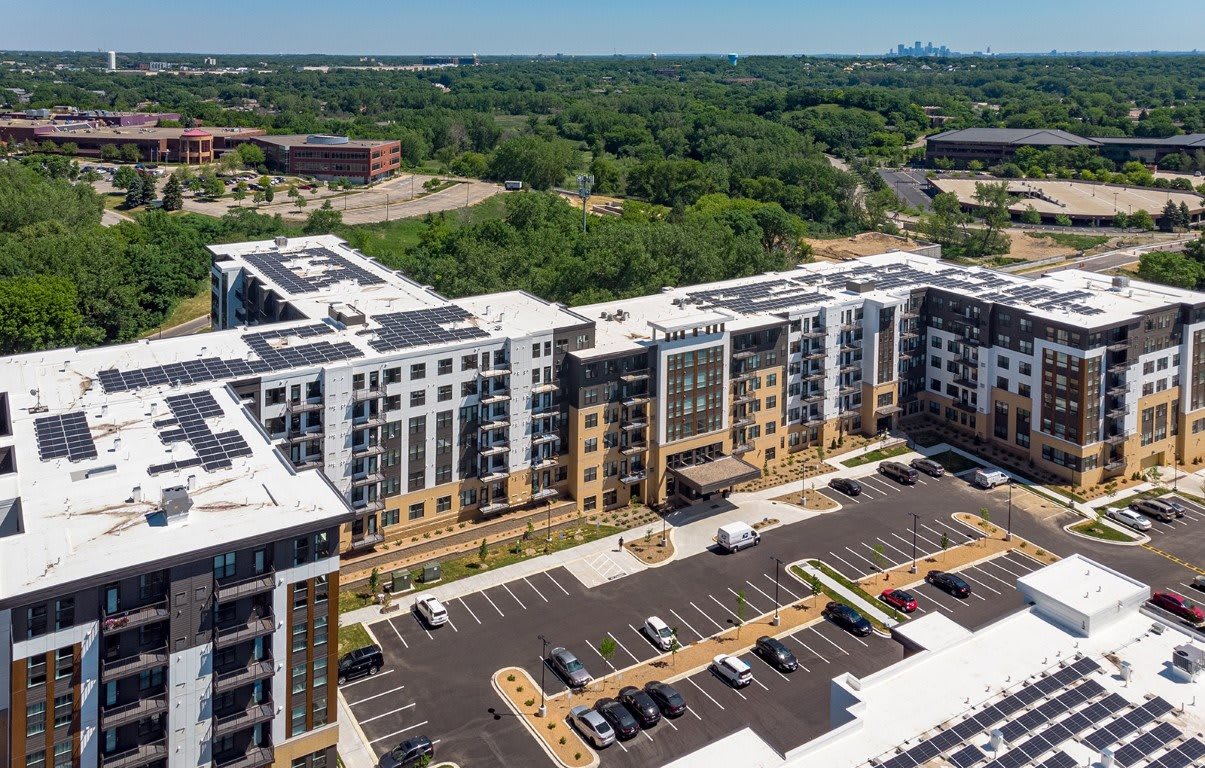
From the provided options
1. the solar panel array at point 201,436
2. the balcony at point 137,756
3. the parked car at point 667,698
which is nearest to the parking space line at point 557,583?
the parked car at point 667,698

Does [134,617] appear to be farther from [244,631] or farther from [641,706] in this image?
[641,706]

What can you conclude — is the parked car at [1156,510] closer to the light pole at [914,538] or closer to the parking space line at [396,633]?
the light pole at [914,538]

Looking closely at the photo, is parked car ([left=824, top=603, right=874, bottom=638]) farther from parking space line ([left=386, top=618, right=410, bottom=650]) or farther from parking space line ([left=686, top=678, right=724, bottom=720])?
parking space line ([left=386, top=618, right=410, bottom=650])

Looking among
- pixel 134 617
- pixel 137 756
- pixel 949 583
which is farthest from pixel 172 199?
pixel 949 583

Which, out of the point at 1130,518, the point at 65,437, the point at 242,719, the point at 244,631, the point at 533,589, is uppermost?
the point at 65,437

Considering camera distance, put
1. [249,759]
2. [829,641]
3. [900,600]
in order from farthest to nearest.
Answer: [900,600]
[829,641]
[249,759]

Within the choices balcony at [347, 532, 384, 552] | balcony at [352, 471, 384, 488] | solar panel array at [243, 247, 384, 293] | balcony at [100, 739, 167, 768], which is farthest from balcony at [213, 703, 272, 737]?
solar panel array at [243, 247, 384, 293]
